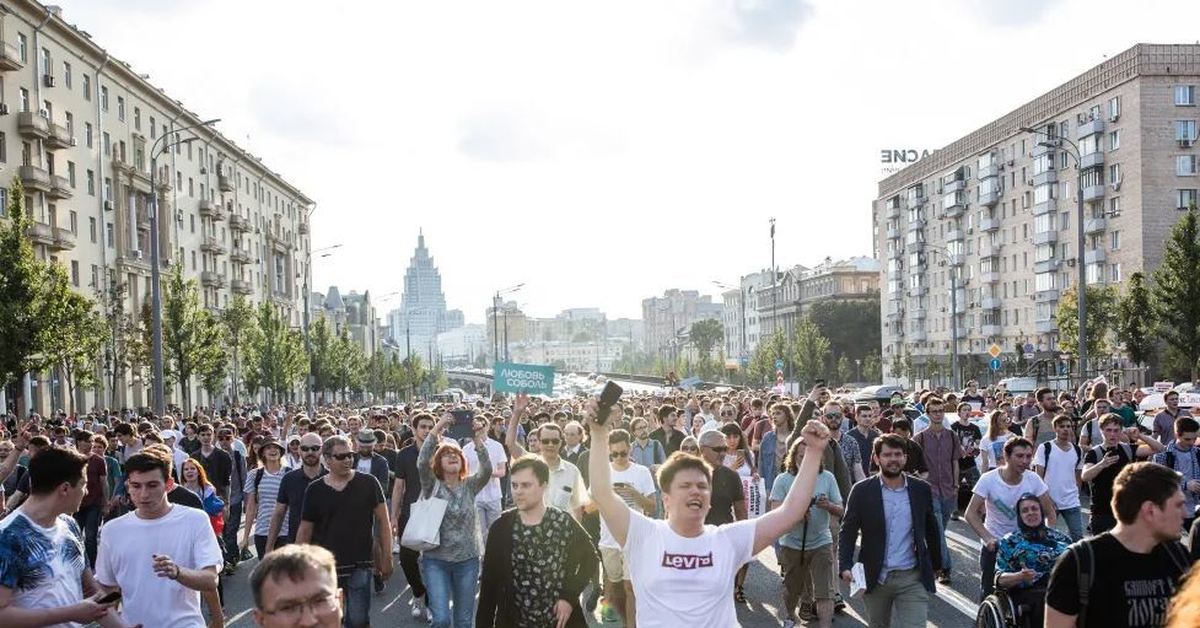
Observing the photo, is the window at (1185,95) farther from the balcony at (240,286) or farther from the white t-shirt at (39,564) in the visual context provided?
the white t-shirt at (39,564)

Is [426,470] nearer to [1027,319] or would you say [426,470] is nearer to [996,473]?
[996,473]

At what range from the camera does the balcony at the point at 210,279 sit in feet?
252

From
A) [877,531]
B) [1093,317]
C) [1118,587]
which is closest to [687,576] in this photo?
[1118,587]

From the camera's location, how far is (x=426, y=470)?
352 inches

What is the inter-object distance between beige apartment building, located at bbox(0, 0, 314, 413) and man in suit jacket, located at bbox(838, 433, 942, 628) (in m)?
32.5

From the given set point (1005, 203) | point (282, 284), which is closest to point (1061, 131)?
point (1005, 203)

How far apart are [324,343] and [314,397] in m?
24.1

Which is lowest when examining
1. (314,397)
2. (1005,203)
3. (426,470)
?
(314,397)

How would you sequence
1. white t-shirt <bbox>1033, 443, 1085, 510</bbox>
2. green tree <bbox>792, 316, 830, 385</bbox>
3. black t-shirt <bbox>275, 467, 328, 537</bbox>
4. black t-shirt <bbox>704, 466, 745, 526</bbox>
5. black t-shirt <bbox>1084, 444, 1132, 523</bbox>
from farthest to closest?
green tree <bbox>792, 316, 830, 385</bbox> → white t-shirt <bbox>1033, 443, 1085, 510</bbox> → black t-shirt <bbox>704, 466, 745, 526</bbox> → black t-shirt <bbox>1084, 444, 1132, 523</bbox> → black t-shirt <bbox>275, 467, 328, 537</bbox>

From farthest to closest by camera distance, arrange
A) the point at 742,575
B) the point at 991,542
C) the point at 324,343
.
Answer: the point at 324,343
the point at 742,575
the point at 991,542

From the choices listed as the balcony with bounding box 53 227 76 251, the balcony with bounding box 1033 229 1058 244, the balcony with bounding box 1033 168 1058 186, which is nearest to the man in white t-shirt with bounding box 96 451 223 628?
the balcony with bounding box 53 227 76 251

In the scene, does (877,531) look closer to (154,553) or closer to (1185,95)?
(154,553)

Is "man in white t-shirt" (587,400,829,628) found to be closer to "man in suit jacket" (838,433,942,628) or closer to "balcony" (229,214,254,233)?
"man in suit jacket" (838,433,942,628)

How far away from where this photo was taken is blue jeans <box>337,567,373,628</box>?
816 centimetres
